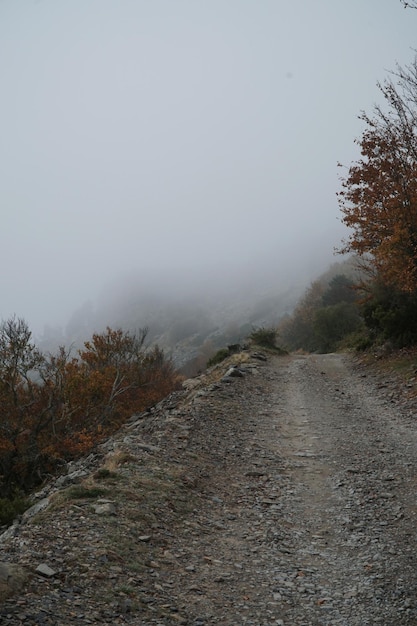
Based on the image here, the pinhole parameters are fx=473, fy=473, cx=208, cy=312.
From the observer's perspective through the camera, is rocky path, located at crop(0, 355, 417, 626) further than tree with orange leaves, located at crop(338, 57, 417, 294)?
No

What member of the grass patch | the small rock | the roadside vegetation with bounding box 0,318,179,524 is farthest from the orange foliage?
the small rock

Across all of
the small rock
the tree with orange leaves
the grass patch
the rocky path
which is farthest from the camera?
the tree with orange leaves

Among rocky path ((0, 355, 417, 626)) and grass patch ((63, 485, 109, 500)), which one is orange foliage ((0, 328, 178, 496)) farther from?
grass patch ((63, 485, 109, 500))

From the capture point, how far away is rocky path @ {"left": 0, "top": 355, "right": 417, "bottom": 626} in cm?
494

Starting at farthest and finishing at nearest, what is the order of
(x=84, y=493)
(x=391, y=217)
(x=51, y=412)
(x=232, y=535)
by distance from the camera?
(x=51, y=412) < (x=391, y=217) < (x=84, y=493) < (x=232, y=535)

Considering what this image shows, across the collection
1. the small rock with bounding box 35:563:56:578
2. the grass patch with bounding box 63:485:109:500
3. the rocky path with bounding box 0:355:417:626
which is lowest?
the rocky path with bounding box 0:355:417:626

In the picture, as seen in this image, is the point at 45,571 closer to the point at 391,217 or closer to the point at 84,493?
the point at 84,493

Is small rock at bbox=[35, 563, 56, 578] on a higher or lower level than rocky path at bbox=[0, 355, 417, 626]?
higher

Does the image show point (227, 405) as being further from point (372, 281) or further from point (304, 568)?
point (372, 281)

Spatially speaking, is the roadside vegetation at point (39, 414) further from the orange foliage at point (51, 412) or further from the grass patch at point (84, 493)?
the grass patch at point (84, 493)

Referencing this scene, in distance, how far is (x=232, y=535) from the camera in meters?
7.09

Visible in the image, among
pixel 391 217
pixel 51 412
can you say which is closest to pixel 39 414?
pixel 51 412

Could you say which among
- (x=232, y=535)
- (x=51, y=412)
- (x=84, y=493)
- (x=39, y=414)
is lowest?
(x=232, y=535)

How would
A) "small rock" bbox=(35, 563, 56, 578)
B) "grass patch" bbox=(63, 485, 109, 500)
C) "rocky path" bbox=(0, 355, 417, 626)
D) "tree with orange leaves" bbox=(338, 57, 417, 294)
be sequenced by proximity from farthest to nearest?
"tree with orange leaves" bbox=(338, 57, 417, 294) → "grass patch" bbox=(63, 485, 109, 500) → "small rock" bbox=(35, 563, 56, 578) → "rocky path" bbox=(0, 355, 417, 626)
